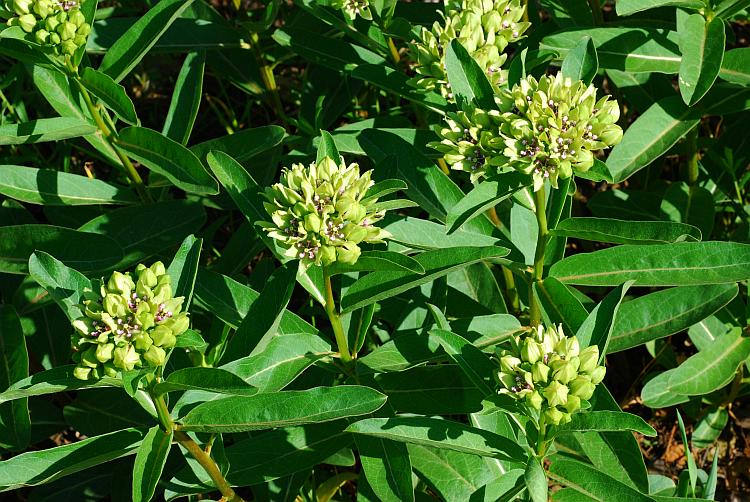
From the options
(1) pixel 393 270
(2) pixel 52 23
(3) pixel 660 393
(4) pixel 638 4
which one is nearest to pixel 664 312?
(3) pixel 660 393

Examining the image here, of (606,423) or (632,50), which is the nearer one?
(606,423)

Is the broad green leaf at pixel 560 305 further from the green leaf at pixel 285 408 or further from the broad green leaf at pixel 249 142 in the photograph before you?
the broad green leaf at pixel 249 142

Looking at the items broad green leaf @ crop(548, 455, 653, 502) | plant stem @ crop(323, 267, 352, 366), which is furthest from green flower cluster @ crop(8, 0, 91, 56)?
broad green leaf @ crop(548, 455, 653, 502)

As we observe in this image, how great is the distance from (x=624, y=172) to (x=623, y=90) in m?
0.87

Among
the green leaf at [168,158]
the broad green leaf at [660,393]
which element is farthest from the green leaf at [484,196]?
the broad green leaf at [660,393]

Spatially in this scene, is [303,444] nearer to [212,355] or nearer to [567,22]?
[212,355]

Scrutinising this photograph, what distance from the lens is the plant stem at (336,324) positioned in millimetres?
3195

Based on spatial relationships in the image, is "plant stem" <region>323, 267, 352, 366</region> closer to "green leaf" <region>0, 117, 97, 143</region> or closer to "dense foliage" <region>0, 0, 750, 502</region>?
"dense foliage" <region>0, 0, 750, 502</region>

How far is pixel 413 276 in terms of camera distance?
10.7 ft

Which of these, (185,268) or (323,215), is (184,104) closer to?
(185,268)

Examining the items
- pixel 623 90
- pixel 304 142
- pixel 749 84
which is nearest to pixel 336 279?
pixel 304 142

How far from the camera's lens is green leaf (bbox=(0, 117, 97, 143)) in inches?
150

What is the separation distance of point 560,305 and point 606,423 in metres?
0.62

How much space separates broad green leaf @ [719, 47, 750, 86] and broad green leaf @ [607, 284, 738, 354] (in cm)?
124
